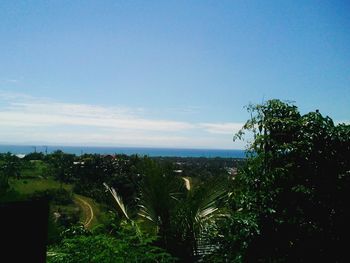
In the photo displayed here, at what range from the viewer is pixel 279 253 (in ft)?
14.6

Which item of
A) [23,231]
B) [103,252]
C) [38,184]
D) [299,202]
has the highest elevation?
[23,231]

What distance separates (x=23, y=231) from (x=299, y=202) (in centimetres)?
377

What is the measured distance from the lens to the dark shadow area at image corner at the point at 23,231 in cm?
158

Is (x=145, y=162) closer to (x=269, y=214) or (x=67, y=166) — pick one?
(x=269, y=214)

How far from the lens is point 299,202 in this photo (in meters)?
4.46

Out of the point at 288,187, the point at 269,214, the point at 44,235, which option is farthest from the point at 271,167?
the point at 44,235

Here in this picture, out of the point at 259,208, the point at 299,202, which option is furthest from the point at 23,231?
the point at 299,202

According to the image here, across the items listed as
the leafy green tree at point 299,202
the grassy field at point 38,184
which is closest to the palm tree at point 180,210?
the leafy green tree at point 299,202

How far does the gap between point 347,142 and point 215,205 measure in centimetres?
213

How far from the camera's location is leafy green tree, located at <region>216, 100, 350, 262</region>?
14.3 ft

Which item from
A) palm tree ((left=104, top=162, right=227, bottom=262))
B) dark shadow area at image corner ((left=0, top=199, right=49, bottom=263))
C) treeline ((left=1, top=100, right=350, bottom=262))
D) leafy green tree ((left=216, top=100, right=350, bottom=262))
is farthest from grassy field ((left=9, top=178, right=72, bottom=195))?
Answer: dark shadow area at image corner ((left=0, top=199, right=49, bottom=263))

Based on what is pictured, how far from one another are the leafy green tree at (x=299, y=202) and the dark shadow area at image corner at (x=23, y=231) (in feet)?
10.2

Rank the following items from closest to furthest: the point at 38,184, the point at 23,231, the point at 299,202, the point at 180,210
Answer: the point at 23,231, the point at 299,202, the point at 180,210, the point at 38,184

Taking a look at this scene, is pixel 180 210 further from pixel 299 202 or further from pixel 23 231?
pixel 23 231
